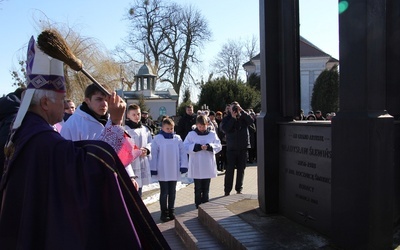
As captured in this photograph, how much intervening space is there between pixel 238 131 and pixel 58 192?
20.5ft

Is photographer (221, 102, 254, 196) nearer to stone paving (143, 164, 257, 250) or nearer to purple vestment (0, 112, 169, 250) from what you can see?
stone paving (143, 164, 257, 250)

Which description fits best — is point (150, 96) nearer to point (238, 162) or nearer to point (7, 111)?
point (238, 162)

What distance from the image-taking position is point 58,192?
1867 millimetres

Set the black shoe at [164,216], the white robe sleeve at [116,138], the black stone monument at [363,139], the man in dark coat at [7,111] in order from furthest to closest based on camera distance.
A: 1. the black shoe at [164,216]
2. the black stone monument at [363,139]
3. the man in dark coat at [7,111]
4. the white robe sleeve at [116,138]

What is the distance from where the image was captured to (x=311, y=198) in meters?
3.88

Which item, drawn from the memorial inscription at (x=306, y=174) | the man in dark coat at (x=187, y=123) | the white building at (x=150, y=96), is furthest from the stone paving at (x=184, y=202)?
the white building at (x=150, y=96)

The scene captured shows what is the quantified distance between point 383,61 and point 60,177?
2.48 m

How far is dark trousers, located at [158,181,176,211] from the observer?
6629 millimetres

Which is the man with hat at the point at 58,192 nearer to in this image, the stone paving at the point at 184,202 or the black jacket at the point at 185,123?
the stone paving at the point at 184,202

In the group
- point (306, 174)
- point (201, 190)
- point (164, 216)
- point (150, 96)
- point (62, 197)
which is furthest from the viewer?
point (150, 96)

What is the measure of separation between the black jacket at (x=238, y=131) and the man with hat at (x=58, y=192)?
5929 millimetres

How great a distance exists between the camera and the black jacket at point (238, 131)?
7.95 metres

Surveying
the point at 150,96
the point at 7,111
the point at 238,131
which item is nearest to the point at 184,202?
the point at 238,131

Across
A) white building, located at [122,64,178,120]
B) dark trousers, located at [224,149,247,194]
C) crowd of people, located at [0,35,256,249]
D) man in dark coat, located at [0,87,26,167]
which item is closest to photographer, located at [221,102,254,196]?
dark trousers, located at [224,149,247,194]
